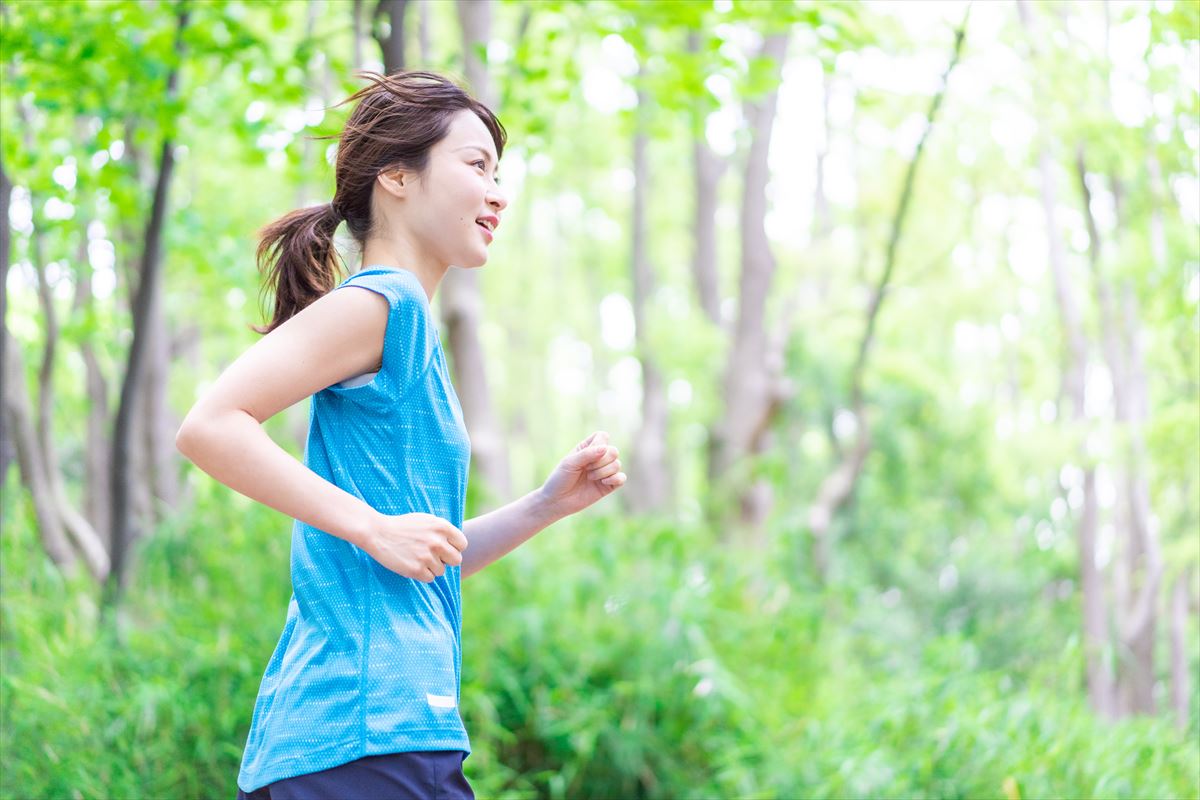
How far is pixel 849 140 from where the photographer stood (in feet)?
33.5

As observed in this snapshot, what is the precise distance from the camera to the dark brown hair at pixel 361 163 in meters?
1.56

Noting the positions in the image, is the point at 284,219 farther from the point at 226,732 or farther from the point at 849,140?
the point at 849,140

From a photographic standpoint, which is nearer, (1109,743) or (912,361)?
(1109,743)

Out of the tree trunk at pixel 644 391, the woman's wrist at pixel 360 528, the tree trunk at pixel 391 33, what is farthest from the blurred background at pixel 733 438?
the woman's wrist at pixel 360 528

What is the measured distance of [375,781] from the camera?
133 cm

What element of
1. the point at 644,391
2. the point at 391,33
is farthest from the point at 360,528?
the point at 644,391

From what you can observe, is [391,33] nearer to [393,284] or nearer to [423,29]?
[423,29]

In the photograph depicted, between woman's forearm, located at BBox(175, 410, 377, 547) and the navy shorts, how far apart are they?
0.85 ft

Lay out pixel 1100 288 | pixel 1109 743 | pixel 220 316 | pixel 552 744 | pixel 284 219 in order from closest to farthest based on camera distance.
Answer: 1. pixel 284 219
2. pixel 1109 743
3. pixel 552 744
4. pixel 1100 288
5. pixel 220 316

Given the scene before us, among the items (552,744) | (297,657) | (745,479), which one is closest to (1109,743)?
(552,744)

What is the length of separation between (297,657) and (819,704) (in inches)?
128

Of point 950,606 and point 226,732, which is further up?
point 226,732

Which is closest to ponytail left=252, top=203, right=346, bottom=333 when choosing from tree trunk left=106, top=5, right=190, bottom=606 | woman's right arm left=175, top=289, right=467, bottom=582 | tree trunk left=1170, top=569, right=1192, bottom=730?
woman's right arm left=175, top=289, right=467, bottom=582

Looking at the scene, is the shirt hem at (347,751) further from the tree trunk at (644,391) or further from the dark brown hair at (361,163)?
the tree trunk at (644,391)
